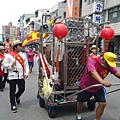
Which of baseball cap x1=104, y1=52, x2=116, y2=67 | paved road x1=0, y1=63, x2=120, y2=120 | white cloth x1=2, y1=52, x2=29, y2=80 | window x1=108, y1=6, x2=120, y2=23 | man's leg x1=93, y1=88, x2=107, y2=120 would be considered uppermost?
window x1=108, y1=6, x2=120, y2=23

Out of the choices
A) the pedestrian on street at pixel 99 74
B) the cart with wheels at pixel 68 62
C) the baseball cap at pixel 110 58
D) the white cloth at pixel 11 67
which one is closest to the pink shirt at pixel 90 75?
the pedestrian on street at pixel 99 74

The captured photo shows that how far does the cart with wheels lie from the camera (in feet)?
12.8

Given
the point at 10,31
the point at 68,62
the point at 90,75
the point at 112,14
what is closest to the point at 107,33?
the point at 68,62

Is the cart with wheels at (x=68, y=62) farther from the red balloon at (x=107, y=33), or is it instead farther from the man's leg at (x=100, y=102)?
the man's leg at (x=100, y=102)

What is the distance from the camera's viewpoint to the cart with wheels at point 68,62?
3900 mm

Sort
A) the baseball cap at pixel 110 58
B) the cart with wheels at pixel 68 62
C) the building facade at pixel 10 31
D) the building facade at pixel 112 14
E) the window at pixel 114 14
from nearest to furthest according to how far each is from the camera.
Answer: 1. the baseball cap at pixel 110 58
2. the cart with wheels at pixel 68 62
3. the building facade at pixel 112 14
4. the window at pixel 114 14
5. the building facade at pixel 10 31

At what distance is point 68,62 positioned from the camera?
406 cm

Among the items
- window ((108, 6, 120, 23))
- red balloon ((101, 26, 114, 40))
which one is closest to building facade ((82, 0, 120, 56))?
window ((108, 6, 120, 23))

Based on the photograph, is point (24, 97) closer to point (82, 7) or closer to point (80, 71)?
point (80, 71)

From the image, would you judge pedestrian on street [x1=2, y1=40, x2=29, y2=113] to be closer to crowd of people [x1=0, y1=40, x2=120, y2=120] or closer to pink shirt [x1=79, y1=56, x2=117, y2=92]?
crowd of people [x1=0, y1=40, x2=120, y2=120]

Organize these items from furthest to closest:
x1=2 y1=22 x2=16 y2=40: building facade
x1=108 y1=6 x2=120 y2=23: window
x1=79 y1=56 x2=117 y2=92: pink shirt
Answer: x1=2 y1=22 x2=16 y2=40: building facade, x1=108 y1=6 x2=120 y2=23: window, x1=79 y1=56 x2=117 y2=92: pink shirt

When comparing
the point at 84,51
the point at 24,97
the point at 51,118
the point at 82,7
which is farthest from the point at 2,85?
the point at 82,7

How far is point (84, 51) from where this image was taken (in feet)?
13.6

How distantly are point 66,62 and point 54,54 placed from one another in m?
0.34
